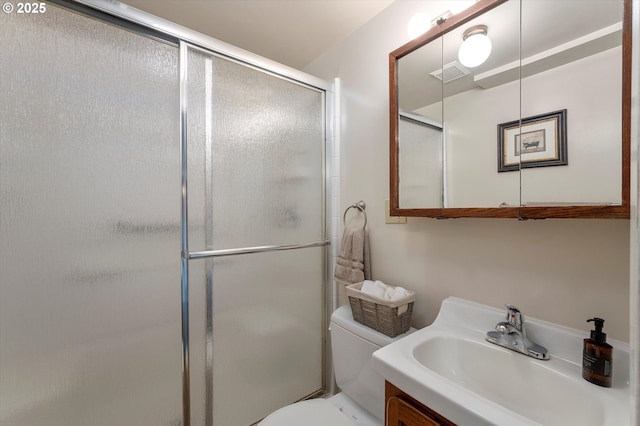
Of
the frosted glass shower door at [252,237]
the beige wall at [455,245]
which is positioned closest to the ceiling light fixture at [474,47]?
the beige wall at [455,245]

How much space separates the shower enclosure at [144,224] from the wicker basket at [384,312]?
1.67ft

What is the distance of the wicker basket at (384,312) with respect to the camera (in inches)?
45.7

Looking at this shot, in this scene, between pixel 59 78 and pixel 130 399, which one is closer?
pixel 59 78

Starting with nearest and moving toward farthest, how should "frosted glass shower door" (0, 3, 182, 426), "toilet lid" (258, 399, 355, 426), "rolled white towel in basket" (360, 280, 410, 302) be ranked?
"frosted glass shower door" (0, 3, 182, 426) → "toilet lid" (258, 399, 355, 426) → "rolled white towel in basket" (360, 280, 410, 302)

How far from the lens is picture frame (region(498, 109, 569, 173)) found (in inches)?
34.4

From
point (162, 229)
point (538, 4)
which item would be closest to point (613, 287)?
point (538, 4)

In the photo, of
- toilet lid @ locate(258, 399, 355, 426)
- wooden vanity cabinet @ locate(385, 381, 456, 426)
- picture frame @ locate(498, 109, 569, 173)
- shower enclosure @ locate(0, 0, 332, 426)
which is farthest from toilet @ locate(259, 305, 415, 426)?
picture frame @ locate(498, 109, 569, 173)

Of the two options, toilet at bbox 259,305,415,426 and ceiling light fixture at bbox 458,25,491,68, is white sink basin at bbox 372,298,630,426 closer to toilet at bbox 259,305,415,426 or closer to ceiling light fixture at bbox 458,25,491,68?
toilet at bbox 259,305,415,426

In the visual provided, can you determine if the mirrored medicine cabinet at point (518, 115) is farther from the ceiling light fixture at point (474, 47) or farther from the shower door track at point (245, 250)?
the shower door track at point (245, 250)

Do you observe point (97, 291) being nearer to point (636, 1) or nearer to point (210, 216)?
point (210, 216)

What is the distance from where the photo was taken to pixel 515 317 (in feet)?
3.15

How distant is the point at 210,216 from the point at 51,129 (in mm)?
630

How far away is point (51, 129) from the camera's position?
3.29 ft

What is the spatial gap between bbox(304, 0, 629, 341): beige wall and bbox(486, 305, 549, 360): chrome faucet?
8 centimetres
